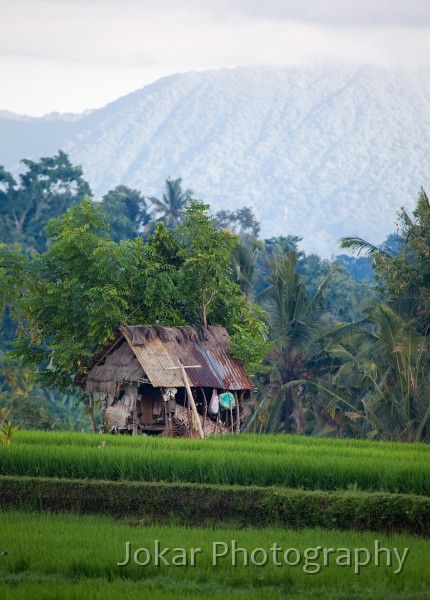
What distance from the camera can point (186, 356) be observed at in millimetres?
22359

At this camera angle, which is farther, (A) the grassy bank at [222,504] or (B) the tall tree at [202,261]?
(B) the tall tree at [202,261]

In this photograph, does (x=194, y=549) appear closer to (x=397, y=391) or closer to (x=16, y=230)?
(x=397, y=391)

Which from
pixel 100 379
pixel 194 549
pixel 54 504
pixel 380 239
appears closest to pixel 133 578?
pixel 194 549

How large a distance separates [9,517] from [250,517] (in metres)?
2.88

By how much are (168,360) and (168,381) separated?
0.48 metres

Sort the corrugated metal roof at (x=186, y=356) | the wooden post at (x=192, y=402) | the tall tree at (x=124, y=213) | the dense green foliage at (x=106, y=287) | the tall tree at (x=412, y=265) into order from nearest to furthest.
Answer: the wooden post at (x=192, y=402) < the corrugated metal roof at (x=186, y=356) < the dense green foliage at (x=106, y=287) < the tall tree at (x=412, y=265) < the tall tree at (x=124, y=213)

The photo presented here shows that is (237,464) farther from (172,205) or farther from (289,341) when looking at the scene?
(172,205)

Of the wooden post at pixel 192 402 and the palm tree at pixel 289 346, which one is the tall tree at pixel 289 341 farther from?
the wooden post at pixel 192 402

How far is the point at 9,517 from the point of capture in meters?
14.1

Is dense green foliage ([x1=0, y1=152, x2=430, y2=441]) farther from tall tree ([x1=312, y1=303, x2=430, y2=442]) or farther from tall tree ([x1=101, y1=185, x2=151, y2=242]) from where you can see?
tall tree ([x1=101, y1=185, x2=151, y2=242])

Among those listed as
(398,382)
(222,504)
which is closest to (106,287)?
(398,382)

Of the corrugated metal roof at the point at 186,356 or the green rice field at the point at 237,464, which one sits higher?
the corrugated metal roof at the point at 186,356

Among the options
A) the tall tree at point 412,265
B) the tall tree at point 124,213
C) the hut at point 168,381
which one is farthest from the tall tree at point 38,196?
the hut at point 168,381

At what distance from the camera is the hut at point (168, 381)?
21.9 metres
